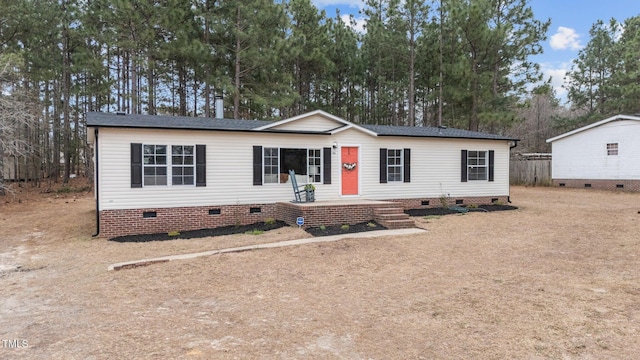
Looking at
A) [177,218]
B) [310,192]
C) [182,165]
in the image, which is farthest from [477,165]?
[177,218]

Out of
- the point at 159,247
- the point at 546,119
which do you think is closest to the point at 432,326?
the point at 159,247

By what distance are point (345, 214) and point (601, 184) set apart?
1784 cm

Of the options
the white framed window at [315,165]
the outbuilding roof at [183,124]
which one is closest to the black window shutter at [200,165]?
the outbuilding roof at [183,124]

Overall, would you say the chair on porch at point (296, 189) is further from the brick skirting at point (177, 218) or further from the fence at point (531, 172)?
the fence at point (531, 172)

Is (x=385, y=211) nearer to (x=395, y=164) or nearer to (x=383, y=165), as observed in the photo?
(x=383, y=165)

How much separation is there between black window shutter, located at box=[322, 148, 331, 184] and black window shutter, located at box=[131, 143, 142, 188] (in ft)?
17.4

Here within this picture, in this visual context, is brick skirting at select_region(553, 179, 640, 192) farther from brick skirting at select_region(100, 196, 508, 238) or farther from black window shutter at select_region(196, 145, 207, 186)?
black window shutter at select_region(196, 145, 207, 186)

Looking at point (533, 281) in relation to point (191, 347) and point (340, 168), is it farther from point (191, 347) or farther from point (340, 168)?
point (340, 168)

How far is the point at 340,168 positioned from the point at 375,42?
14.6 meters

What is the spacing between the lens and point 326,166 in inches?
482

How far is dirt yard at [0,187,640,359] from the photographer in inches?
139

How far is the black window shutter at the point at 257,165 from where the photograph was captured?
11297 mm

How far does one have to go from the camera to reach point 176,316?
435 centimetres

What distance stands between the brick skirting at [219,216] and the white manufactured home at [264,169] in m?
0.03
